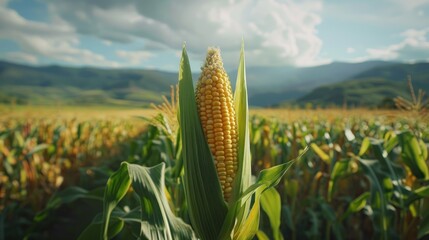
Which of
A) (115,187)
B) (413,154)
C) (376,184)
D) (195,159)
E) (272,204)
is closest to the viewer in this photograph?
(195,159)

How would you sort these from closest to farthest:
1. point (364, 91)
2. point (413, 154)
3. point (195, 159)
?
point (195, 159)
point (413, 154)
point (364, 91)

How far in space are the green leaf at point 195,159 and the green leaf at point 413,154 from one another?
2.48 m

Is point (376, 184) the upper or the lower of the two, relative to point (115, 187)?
lower

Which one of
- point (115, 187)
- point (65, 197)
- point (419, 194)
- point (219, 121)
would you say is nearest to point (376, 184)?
point (419, 194)

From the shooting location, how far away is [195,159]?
5.90 ft

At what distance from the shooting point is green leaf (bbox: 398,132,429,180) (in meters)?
3.44

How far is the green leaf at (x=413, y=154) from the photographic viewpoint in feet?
11.3

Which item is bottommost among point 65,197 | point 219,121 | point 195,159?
point 65,197

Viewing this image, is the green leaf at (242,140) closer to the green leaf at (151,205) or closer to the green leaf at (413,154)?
the green leaf at (151,205)

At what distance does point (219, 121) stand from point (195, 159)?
252 mm

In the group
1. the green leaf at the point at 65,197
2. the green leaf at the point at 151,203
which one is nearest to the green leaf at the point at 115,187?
the green leaf at the point at 151,203

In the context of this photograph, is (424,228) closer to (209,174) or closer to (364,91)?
(209,174)

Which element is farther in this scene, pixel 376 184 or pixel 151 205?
pixel 376 184

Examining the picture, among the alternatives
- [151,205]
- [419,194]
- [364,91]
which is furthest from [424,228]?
[364,91]
